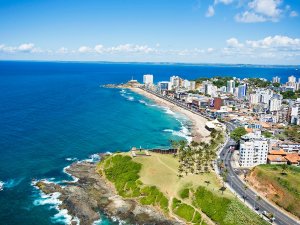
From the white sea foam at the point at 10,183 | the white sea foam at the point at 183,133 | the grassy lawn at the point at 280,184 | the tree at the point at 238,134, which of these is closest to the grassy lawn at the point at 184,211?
the grassy lawn at the point at 280,184

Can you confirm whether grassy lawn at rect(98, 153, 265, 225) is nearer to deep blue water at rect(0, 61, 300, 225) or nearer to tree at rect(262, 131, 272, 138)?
deep blue water at rect(0, 61, 300, 225)

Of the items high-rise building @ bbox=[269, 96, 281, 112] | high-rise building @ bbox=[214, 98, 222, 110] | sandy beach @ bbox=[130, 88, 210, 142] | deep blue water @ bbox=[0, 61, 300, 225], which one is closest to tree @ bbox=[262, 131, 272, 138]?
sandy beach @ bbox=[130, 88, 210, 142]

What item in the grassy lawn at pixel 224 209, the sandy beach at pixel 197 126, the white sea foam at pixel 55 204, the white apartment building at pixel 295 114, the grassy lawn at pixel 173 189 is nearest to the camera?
the grassy lawn at pixel 224 209

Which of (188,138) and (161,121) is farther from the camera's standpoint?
(161,121)

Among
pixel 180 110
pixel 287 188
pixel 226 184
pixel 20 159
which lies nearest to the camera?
pixel 287 188

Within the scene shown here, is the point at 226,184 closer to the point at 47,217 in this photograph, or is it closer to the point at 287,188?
the point at 287,188

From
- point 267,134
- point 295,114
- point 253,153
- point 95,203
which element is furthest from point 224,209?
point 295,114

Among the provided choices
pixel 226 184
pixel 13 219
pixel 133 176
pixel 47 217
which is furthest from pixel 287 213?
pixel 13 219

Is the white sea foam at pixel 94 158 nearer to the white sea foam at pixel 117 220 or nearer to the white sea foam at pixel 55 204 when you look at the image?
the white sea foam at pixel 55 204
